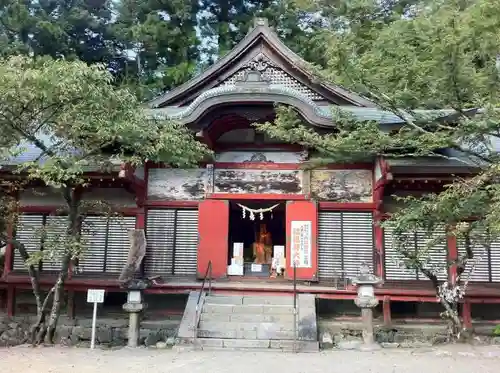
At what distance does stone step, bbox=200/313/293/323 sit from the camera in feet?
30.7

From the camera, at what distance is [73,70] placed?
7758 mm

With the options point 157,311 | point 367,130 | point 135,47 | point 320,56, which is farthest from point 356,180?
point 135,47

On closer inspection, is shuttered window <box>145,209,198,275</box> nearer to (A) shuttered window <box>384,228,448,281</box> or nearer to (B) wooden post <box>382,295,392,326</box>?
(B) wooden post <box>382,295,392,326</box>

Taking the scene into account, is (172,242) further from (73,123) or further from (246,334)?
(73,123)

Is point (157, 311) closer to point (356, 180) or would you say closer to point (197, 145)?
point (197, 145)

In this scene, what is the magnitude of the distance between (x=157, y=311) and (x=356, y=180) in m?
5.59

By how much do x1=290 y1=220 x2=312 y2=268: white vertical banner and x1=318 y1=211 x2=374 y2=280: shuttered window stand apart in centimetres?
28

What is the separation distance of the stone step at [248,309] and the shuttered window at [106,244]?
8.83ft

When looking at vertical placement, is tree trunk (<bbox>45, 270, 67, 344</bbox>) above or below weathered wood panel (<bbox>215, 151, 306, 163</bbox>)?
below

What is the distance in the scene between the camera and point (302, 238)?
36.9 feet

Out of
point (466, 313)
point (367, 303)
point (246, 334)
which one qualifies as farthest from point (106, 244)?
point (466, 313)

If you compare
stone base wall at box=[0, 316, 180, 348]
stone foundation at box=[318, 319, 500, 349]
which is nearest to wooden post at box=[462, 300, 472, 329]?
stone foundation at box=[318, 319, 500, 349]

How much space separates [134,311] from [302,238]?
4154 mm

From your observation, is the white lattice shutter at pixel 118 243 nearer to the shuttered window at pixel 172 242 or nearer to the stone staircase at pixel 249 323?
the shuttered window at pixel 172 242
